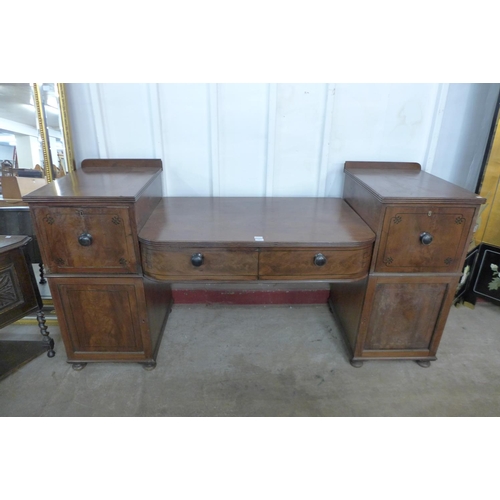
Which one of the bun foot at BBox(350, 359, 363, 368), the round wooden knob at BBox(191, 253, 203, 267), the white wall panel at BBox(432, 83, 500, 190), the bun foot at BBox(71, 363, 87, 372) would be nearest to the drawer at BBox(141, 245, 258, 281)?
the round wooden knob at BBox(191, 253, 203, 267)

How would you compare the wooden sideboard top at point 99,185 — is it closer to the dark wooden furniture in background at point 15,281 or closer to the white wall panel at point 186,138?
the white wall panel at point 186,138

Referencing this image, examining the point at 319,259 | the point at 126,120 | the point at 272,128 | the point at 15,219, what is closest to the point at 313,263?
the point at 319,259

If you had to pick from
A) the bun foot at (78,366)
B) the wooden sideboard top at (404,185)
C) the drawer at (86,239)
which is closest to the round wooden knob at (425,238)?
the wooden sideboard top at (404,185)

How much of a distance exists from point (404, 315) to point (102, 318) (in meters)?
1.67

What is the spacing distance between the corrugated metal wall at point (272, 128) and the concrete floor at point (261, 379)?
38.3 inches

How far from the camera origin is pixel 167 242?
1640mm

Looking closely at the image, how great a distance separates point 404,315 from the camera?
1.96 meters

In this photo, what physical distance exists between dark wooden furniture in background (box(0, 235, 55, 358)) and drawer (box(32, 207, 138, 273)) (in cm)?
23

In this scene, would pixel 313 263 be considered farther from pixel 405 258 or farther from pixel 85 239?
pixel 85 239

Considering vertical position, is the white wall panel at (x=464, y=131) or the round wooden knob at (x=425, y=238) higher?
the white wall panel at (x=464, y=131)

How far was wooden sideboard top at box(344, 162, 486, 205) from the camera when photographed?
5.41ft

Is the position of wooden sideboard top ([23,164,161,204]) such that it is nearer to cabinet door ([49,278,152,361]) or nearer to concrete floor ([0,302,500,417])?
cabinet door ([49,278,152,361])

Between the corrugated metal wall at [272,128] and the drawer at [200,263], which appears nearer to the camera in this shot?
the drawer at [200,263]

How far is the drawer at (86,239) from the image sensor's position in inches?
64.2
